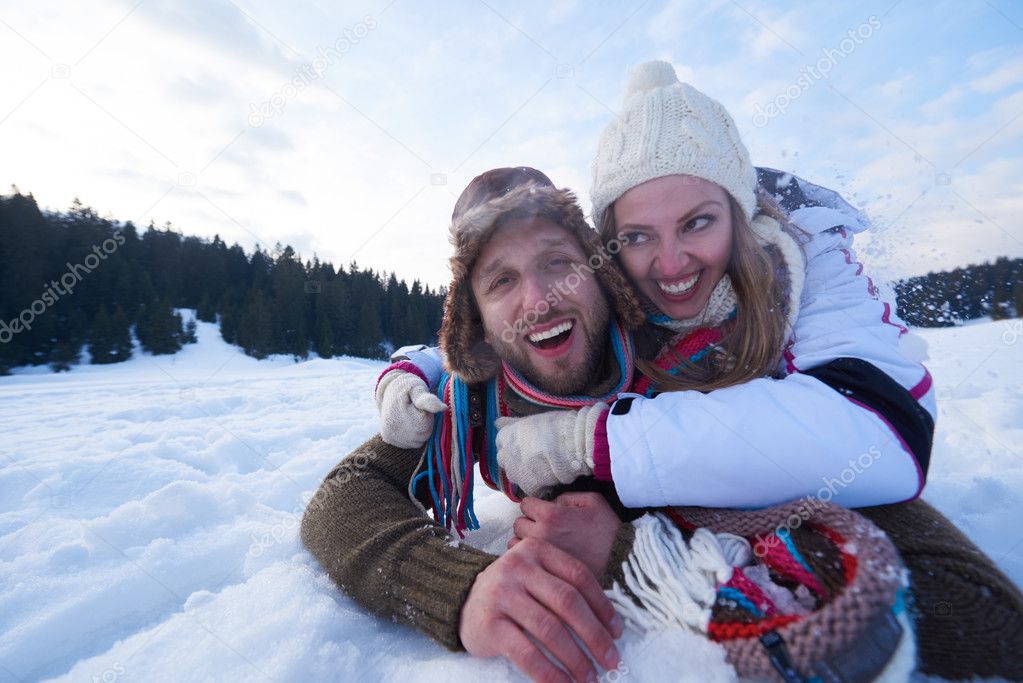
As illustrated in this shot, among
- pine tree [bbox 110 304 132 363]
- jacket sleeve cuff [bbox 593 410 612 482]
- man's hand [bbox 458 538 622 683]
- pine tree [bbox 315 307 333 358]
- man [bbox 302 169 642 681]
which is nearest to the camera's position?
man's hand [bbox 458 538 622 683]

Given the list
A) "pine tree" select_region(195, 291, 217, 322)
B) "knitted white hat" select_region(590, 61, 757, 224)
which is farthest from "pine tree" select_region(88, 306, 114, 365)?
"knitted white hat" select_region(590, 61, 757, 224)

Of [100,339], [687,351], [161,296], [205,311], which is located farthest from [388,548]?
[161,296]

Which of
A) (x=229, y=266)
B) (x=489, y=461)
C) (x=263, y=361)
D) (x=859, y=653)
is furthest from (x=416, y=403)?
(x=229, y=266)

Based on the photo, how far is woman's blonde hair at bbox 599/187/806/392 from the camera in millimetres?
1815

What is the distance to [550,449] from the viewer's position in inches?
65.6

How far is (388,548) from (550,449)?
633 mm

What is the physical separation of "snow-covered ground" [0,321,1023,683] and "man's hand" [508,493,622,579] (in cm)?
23

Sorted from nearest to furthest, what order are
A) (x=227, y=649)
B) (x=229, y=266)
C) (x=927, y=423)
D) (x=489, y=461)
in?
(x=227, y=649) < (x=927, y=423) < (x=489, y=461) < (x=229, y=266)

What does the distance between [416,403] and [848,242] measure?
2095mm

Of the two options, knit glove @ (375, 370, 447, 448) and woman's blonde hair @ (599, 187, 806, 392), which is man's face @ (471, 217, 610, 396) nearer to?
woman's blonde hair @ (599, 187, 806, 392)

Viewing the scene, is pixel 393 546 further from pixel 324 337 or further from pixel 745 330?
pixel 324 337

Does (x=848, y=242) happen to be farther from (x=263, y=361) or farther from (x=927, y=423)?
(x=263, y=361)

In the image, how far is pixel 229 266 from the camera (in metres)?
35.7

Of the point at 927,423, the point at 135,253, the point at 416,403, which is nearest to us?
the point at 927,423
